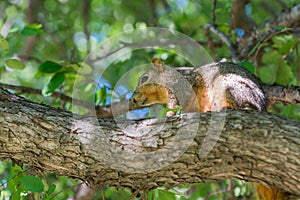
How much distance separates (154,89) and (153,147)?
948mm

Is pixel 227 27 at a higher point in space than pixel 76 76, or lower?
higher

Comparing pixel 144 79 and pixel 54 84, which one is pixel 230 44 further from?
pixel 54 84

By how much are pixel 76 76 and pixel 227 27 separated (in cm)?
118

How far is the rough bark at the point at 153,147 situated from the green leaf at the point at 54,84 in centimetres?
110

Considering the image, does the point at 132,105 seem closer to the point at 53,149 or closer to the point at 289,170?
the point at 53,149

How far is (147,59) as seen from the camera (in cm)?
392

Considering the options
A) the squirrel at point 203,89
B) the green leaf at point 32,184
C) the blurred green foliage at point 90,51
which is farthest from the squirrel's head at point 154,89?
the green leaf at point 32,184

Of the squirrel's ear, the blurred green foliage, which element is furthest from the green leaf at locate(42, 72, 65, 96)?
the squirrel's ear

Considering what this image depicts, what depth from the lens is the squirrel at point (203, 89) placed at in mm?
2352

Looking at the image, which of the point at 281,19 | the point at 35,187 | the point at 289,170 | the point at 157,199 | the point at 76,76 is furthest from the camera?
the point at 281,19

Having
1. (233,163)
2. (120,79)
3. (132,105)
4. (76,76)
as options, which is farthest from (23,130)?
(120,79)

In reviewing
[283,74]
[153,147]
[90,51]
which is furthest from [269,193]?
[90,51]

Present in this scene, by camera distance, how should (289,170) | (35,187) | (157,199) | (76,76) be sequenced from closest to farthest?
(289,170), (35,187), (157,199), (76,76)

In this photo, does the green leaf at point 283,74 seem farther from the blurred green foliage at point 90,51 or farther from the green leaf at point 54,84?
the green leaf at point 54,84
